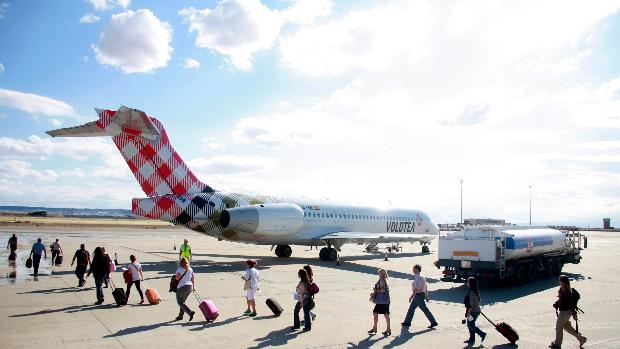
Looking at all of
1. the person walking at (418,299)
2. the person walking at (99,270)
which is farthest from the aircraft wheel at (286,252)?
the person walking at (418,299)

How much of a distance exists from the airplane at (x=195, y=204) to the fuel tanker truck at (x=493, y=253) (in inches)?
422

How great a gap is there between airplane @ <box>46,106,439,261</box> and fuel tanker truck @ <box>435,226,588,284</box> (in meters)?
10.7

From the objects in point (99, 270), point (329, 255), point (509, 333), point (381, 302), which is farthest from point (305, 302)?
point (329, 255)

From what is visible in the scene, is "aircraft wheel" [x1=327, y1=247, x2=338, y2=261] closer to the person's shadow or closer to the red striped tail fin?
the red striped tail fin

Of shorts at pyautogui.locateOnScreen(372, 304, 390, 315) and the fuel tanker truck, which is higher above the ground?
the fuel tanker truck

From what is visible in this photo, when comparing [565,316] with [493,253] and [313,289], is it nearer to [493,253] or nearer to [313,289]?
[313,289]

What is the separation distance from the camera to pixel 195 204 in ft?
83.6

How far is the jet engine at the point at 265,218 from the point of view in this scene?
2542 centimetres

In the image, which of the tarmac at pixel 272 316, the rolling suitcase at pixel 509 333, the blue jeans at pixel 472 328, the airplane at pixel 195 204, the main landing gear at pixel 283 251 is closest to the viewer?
the tarmac at pixel 272 316

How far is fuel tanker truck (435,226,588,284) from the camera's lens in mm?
17484

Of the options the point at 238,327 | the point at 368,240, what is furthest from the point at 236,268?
the point at 238,327

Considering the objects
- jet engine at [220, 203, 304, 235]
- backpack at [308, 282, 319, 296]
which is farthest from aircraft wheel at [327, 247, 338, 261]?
backpack at [308, 282, 319, 296]

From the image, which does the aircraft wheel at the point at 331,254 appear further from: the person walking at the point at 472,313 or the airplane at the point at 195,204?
the person walking at the point at 472,313

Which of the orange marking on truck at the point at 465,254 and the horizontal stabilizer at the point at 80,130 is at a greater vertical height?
the horizontal stabilizer at the point at 80,130
